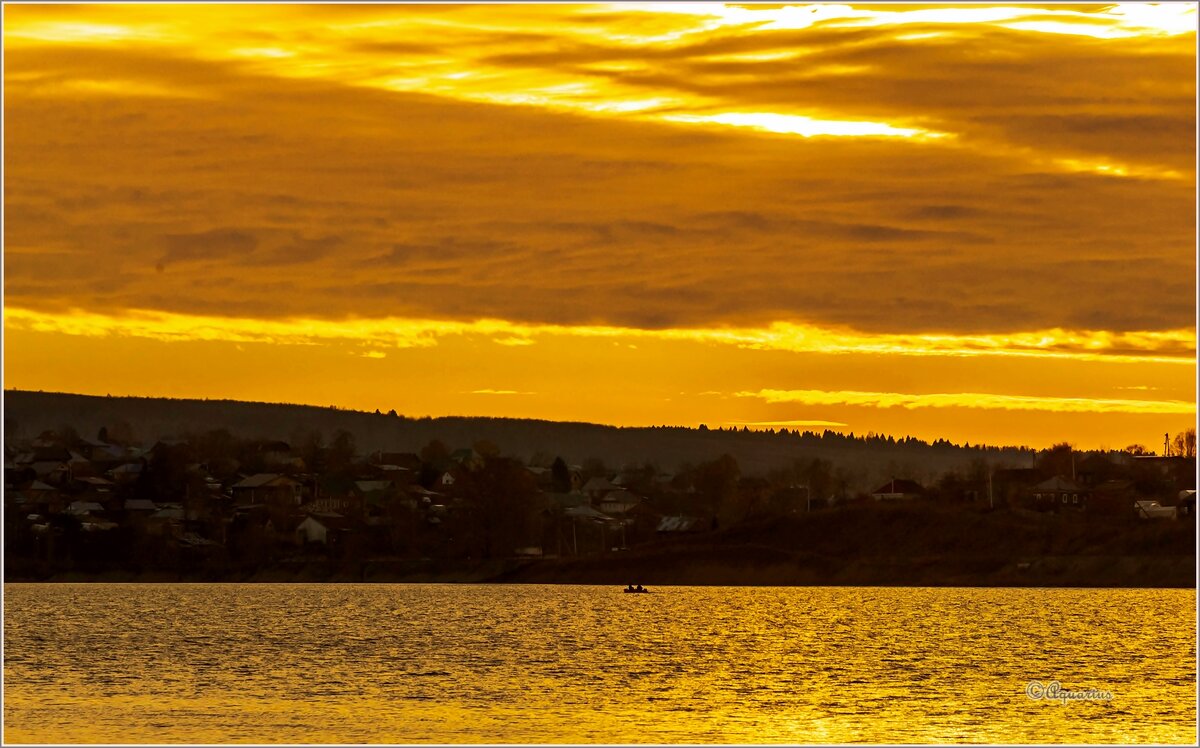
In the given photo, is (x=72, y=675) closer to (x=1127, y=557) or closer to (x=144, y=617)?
(x=144, y=617)

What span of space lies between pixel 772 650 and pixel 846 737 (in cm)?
3996

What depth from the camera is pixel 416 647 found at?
10069 centimetres

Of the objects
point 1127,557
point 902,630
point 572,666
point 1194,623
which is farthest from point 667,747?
point 1127,557

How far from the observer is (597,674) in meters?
82.0

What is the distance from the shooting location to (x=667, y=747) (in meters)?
56.3

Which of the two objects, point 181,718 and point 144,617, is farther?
point 144,617

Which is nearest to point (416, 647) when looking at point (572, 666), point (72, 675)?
point (572, 666)

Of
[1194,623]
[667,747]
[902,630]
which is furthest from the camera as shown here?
[1194,623]

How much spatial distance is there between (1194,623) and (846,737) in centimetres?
7665

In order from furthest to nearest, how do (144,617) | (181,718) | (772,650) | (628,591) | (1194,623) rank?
(628,591)
(144,617)
(1194,623)
(772,650)
(181,718)

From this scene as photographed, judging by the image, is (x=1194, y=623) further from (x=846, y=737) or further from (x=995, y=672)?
(x=846, y=737)

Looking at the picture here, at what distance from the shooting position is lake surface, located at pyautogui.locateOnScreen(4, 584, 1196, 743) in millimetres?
61281

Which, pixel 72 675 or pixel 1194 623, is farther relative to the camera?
pixel 1194 623

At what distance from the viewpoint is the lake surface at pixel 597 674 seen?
201 ft
